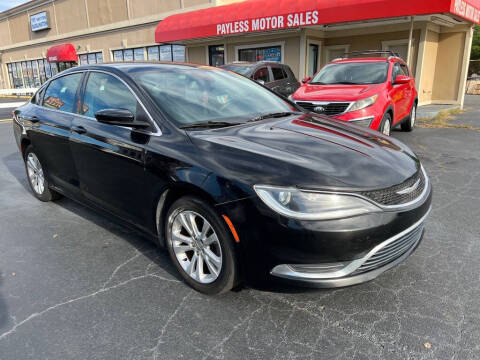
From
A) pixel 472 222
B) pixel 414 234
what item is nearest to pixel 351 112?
pixel 472 222

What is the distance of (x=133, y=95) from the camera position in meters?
3.01

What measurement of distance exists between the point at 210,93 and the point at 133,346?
211 cm

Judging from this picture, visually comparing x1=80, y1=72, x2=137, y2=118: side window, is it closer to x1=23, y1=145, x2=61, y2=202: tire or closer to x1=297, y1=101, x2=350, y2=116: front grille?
x1=23, y1=145, x2=61, y2=202: tire

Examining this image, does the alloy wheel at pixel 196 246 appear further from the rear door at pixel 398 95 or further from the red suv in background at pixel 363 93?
the rear door at pixel 398 95

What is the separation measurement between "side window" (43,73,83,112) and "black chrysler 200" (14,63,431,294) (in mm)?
41

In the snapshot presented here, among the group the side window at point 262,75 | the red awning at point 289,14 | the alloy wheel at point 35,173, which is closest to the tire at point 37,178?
the alloy wheel at point 35,173

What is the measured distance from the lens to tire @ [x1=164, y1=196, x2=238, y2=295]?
7.77ft

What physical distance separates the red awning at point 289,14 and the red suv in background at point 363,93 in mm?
3576

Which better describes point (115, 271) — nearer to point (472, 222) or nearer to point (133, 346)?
point (133, 346)

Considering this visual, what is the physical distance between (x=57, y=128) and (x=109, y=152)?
3.57 feet

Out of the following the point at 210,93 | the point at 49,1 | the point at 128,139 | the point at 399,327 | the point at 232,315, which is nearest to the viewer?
the point at 399,327

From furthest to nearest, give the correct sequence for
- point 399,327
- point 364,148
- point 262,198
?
point 364,148 → point 399,327 → point 262,198

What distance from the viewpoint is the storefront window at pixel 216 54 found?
18.1 metres

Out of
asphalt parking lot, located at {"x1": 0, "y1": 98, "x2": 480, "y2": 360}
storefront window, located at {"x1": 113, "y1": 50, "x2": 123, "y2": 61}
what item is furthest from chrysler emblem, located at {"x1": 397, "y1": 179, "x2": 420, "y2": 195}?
storefront window, located at {"x1": 113, "y1": 50, "x2": 123, "y2": 61}
